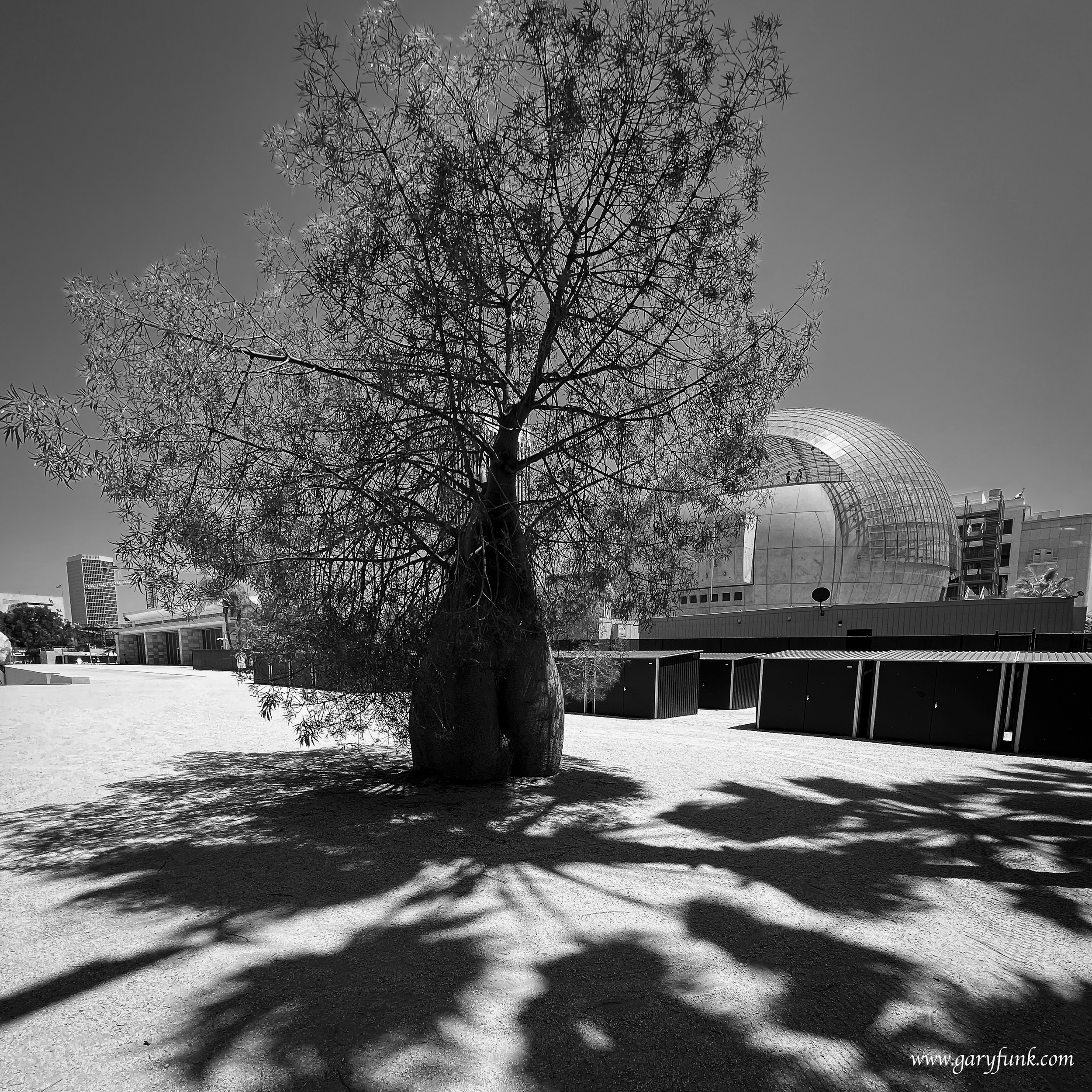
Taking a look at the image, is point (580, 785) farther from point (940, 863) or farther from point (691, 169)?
point (691, 169)

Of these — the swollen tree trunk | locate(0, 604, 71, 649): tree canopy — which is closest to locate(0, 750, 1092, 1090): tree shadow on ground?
the swollen tree trunk

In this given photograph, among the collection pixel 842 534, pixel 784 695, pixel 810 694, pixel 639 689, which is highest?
pixel 842 534

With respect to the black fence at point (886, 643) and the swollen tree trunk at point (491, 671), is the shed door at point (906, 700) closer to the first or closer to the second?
the black fence at point (886, 643)

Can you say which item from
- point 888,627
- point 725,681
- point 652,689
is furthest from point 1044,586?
point 652,689

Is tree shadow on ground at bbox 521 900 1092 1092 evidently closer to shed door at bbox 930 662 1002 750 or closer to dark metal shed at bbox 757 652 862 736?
shed door at bbox 930 662 1002 750

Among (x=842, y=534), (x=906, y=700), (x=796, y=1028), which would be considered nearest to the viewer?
(x=796, y=1028)

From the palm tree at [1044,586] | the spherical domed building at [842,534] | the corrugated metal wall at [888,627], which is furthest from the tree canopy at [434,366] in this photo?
the palm tree at [1044,586]

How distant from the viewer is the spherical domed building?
32.6m

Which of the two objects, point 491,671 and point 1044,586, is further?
point 1044,586

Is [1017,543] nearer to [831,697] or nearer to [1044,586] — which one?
[1044,586]

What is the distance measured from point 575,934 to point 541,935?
22 cm

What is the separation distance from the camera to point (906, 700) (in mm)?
12102

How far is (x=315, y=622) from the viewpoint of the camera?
643cm

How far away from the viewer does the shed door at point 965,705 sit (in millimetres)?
11195
